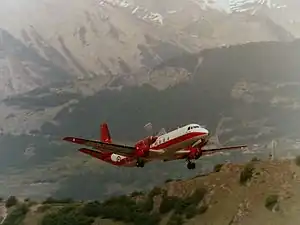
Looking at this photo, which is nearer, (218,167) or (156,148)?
(218,167)

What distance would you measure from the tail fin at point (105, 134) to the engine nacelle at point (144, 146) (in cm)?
35

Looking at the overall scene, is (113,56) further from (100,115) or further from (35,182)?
(35,182)

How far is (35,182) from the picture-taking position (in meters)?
8.98

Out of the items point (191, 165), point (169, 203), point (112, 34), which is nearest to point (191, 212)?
point (169, 203)

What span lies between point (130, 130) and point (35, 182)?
129 cm

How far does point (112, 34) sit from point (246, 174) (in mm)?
2346

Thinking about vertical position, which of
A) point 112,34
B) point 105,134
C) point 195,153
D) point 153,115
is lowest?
point 195,153

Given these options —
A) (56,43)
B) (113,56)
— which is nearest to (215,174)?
(113,56)

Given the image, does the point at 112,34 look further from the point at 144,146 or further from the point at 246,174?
the point at 246,174

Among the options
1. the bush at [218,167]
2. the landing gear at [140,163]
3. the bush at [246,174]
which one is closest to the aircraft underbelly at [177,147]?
the landing gear at [140,163]

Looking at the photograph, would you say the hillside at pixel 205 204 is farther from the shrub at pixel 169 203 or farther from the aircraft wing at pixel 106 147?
the aircraft wing at pixel 106 147

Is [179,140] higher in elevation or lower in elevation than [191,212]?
higher

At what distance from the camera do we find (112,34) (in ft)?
30.1

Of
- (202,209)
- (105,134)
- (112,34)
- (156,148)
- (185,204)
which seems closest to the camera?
(202,209)
